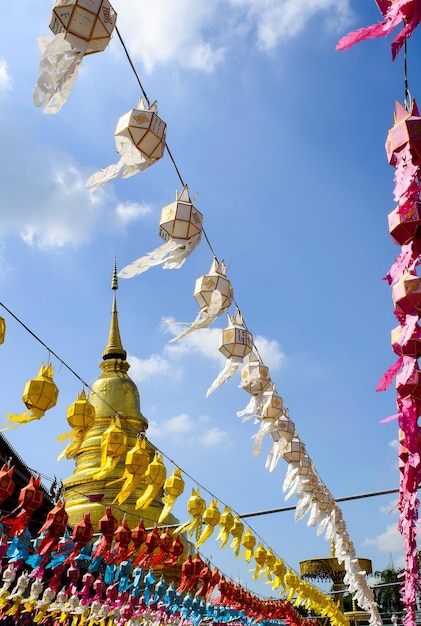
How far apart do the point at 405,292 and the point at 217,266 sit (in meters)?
3.69

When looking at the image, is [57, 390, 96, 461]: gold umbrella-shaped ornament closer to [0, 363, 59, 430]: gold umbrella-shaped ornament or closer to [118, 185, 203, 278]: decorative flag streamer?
[0, 363, 59, 430]: gold umbrella-shaped ornament

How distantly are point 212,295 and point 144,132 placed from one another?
2.46m

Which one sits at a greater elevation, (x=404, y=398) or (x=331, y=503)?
(x=331, y=503)

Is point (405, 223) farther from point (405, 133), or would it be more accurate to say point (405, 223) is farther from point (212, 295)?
point (212, 295)

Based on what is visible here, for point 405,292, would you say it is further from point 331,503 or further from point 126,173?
point 331,503

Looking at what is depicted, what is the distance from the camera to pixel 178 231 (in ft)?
22.0

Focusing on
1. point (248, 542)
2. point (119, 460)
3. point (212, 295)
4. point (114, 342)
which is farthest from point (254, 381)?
point (114, 342)

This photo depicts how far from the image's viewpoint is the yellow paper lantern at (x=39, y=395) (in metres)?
8.99

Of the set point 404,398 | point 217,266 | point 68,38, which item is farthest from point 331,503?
point 68,38

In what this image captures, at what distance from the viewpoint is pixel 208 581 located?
18.6 metres

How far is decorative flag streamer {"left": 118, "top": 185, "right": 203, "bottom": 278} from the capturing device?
21.6ft

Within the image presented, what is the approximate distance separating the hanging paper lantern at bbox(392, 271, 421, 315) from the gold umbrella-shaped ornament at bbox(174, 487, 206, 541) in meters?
10.8

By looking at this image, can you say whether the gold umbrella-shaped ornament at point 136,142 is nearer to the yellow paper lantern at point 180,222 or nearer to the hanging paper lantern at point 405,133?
the yellow paper lantern at point 180,222

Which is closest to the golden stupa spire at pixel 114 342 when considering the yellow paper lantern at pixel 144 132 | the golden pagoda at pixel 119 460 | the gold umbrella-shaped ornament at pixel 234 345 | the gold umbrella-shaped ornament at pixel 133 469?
the golden pagoda at pixel 119 460
